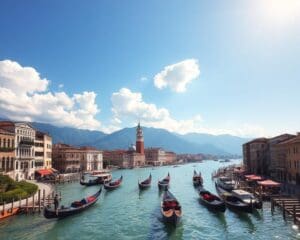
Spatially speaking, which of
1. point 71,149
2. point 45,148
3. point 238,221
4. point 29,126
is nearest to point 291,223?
point 238,221

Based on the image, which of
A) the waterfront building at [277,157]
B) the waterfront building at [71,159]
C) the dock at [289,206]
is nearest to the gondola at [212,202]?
the dock at [289,206]

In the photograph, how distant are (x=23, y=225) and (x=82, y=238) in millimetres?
6459

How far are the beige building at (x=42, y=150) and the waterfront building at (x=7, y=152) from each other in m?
17.6

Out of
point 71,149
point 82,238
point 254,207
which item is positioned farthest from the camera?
point 71,149

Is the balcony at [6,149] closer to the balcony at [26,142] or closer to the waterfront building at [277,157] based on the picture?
the balcony at [26,142]

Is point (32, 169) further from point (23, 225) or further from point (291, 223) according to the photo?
point (291, 223)

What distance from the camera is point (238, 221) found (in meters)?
30.0

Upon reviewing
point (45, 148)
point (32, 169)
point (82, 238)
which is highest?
point (45, 148)

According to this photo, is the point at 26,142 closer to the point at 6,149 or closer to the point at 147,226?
the point at 6,149

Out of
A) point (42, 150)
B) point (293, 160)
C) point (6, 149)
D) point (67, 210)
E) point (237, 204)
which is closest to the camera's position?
point (67, 210)

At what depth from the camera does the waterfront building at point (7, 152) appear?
49591mm

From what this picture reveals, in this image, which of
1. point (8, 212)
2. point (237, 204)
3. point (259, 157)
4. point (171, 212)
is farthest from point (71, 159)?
point (171, 212)

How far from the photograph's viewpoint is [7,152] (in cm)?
5109

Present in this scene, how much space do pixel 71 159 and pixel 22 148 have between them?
1572 inches
